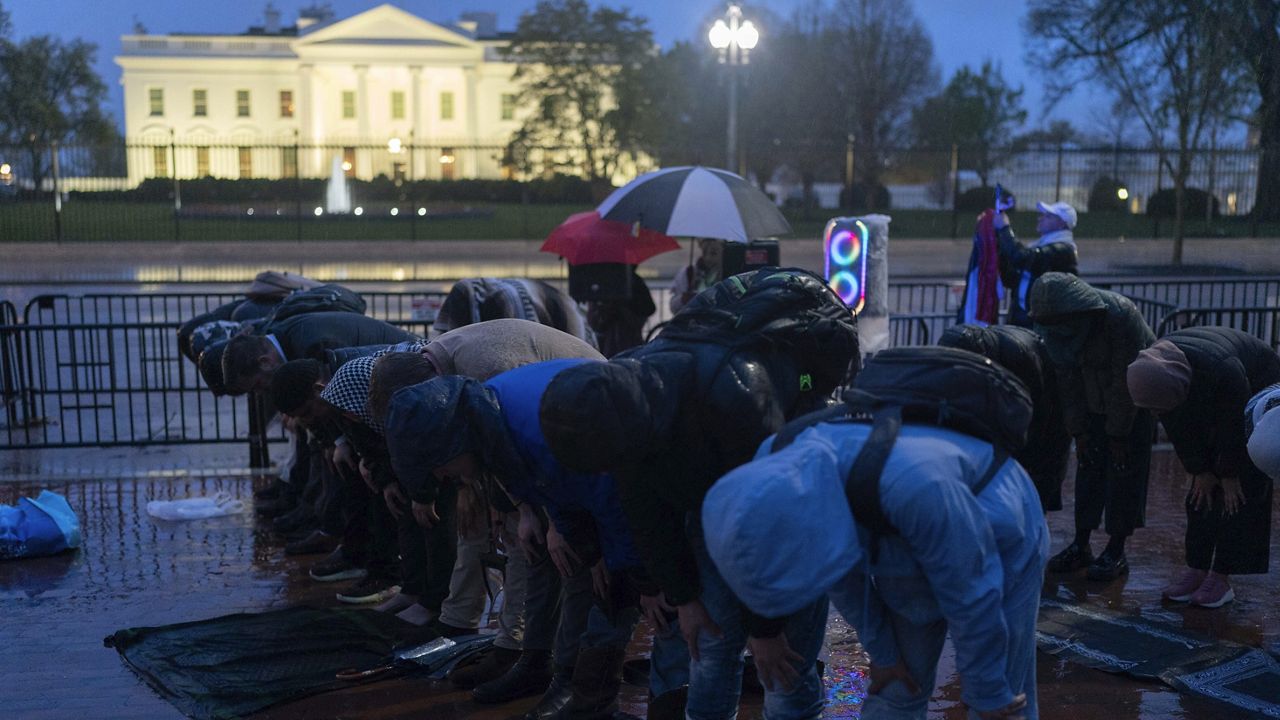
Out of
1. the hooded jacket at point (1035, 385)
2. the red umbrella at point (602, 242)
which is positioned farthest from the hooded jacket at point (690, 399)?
the red umbrella at point (602, 242)

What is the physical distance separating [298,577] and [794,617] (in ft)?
12.1

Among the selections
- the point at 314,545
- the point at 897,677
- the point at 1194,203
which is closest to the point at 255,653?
the point at 314,545

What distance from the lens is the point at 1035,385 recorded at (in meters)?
4.73

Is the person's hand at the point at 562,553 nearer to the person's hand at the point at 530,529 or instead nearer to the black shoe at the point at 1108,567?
the person's hand at the point at 530,529

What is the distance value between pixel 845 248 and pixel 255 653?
5.30 metres

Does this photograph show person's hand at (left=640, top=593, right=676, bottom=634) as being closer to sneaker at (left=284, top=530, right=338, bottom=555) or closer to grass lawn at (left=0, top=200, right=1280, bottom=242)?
sneaker at (left=284, top=530, right=338, bottom=555)

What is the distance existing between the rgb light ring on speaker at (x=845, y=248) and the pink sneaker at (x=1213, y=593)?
3769 mm

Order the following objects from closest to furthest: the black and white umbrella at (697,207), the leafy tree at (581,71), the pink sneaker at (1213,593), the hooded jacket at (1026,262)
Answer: the pink sneaker at (1213,593), the black and white umbrella at (697,207), the hooded jacket at (1026,262), the leafy tree at (581,71)

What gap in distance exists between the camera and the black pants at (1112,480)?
600cm

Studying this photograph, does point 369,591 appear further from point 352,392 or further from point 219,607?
point 352,392

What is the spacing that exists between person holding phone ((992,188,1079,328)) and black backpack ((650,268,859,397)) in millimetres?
5000

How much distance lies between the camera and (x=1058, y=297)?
18.6 ft

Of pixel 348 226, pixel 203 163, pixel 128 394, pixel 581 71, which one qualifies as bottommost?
pixel 128 394

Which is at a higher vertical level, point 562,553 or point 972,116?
point 972,116
